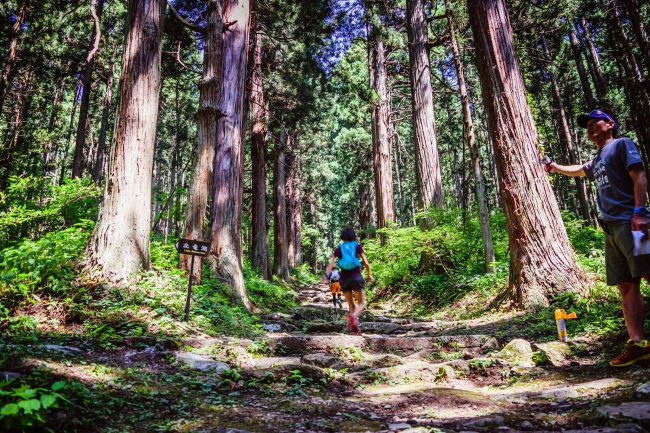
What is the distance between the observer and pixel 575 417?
7.57ft

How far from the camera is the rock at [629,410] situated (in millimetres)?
2033

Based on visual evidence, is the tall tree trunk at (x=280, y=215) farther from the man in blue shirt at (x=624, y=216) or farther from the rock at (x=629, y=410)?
the rock at (x=629, y=410)

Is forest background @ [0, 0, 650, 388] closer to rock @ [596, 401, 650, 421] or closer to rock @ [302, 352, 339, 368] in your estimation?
rock @ [302, 352, 339, 368]

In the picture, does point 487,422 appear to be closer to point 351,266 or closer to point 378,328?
point 351,266

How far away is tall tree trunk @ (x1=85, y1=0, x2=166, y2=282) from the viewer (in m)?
5.51

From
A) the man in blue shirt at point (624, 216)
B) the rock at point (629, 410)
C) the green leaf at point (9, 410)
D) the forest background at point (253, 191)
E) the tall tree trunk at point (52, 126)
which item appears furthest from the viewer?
the tall tree trunk at point (52, 126)

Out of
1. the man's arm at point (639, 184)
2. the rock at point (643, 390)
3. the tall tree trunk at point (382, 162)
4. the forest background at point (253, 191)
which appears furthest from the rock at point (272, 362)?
the tall tree trunk at point (382, 162)

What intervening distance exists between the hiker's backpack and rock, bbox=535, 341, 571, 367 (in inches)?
124

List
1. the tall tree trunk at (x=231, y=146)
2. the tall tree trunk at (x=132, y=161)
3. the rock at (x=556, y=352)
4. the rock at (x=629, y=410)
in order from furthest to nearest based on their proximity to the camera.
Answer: the tall tree trunk at (x=231, y=146)
the tall tree trunk at (x=132, y=161)
the rock at (x=556, y=352)
the rock at (x=629, y=410)

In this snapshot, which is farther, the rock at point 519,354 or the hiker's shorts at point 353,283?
the hiker's shorts at point 353,283

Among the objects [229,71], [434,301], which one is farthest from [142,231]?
[434,301]

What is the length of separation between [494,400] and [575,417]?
0.73m

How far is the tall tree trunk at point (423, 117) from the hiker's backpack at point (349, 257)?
16.3 feet

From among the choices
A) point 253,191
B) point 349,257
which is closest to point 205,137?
point 349,257
